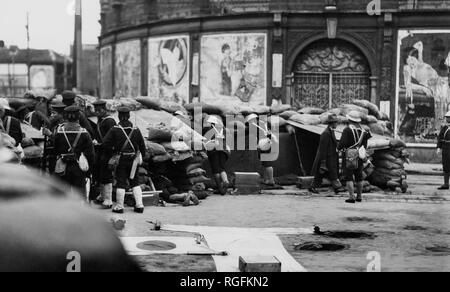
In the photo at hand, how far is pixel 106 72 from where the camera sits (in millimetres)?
30672

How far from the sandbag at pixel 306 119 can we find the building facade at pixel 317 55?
22.3 feet

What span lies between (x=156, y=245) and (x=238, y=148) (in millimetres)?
7825

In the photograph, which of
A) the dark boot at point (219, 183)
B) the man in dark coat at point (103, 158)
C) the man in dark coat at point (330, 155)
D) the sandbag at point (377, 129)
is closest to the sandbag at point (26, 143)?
the man in dark coat at point (103, 158)

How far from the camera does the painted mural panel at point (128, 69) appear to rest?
27.4 meters

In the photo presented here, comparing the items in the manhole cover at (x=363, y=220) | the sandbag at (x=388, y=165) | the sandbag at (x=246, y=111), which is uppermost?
the sandbag at (x=246, y=111)

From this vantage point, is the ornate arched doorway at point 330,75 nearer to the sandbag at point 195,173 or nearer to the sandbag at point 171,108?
the sandbag at point 171,108

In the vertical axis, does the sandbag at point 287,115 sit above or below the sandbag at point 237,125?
above

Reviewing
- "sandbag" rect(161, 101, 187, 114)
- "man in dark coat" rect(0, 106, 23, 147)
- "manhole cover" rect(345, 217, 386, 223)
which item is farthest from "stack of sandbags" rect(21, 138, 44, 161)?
"manhole cover" rect(345, 217, 386, 223)

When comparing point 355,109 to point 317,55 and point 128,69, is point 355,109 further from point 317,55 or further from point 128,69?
point 128,69

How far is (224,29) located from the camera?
24375 mm

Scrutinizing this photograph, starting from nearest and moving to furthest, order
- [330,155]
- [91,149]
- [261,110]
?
[91,149] < [330,155] < [261,110]

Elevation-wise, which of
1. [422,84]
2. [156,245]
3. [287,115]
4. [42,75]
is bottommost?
[156,245]

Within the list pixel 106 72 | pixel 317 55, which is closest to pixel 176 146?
pixel 317 55

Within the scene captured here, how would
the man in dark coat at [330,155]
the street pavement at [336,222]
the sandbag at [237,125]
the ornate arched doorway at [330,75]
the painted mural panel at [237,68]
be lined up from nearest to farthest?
the street pavement at [336,222] < the man in dark coat at [330,155] < the sandbag at [237,125] < the ornate arched doorway at [330,75] < the painted mural panel at [237,68]
